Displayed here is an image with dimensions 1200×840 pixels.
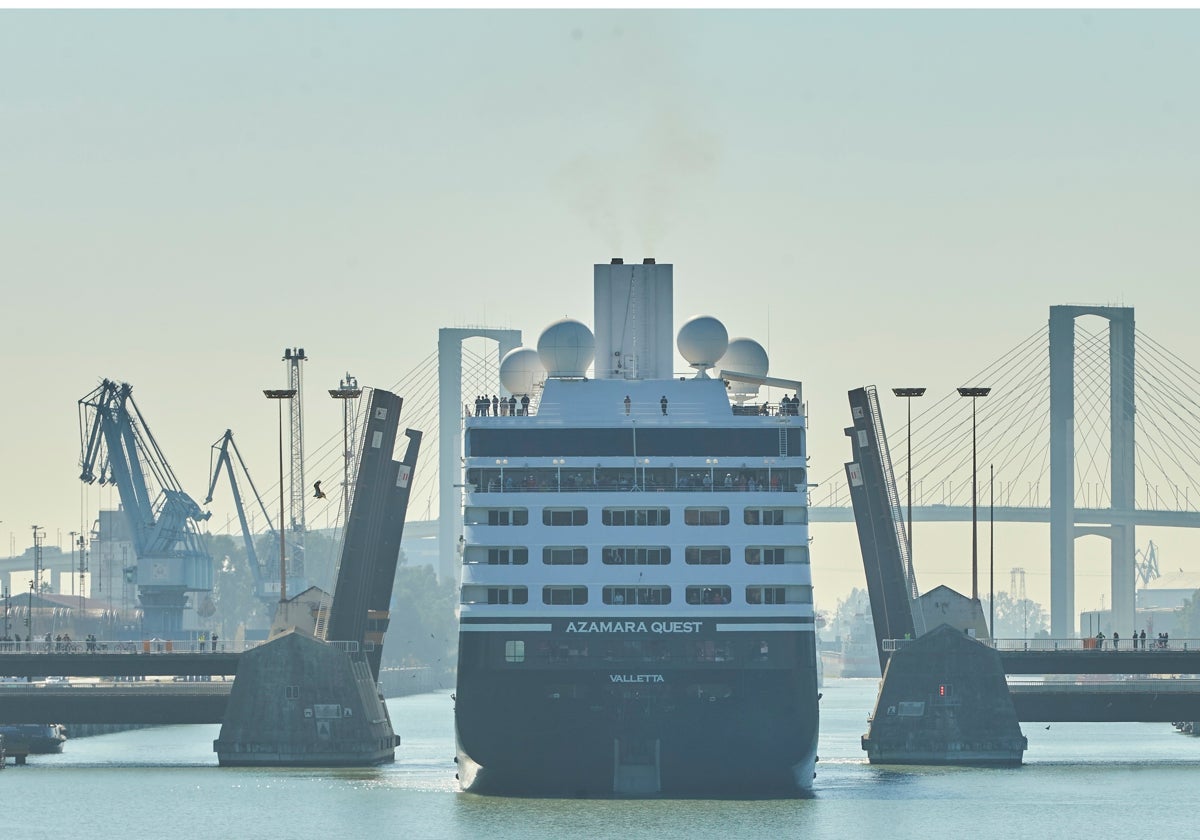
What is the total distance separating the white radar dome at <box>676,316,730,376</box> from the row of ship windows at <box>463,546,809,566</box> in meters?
12.9

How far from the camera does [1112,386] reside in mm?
198375

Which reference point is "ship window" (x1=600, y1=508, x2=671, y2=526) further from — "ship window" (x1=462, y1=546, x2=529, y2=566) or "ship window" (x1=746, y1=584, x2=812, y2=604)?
"ship window" (x1=746, y1=584, x2=812, y2=604)

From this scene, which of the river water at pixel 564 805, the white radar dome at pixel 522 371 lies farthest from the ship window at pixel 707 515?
the white radar dome at pixel 522 371

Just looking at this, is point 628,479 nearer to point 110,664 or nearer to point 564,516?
point 564,516

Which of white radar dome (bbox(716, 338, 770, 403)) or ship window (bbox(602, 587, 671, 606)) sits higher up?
white radar dome (bbox(716, 338, 770, 403))

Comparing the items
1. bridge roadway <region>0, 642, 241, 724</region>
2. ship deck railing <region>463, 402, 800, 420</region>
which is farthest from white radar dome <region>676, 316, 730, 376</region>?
bridge roadway <region>0, 642, 241, 724</region>

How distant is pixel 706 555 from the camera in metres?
85.4

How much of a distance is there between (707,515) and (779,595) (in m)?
3.57

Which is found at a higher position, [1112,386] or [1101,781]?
[1112,386]

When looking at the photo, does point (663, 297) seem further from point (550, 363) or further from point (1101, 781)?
point (1101, 781)

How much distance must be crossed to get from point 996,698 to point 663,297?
24.5m

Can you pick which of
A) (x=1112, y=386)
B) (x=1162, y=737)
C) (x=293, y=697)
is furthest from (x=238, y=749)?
(x=1112, y=386)

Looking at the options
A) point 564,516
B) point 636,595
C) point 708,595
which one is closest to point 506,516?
point 564,516

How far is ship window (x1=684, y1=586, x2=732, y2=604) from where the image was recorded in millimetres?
84188
